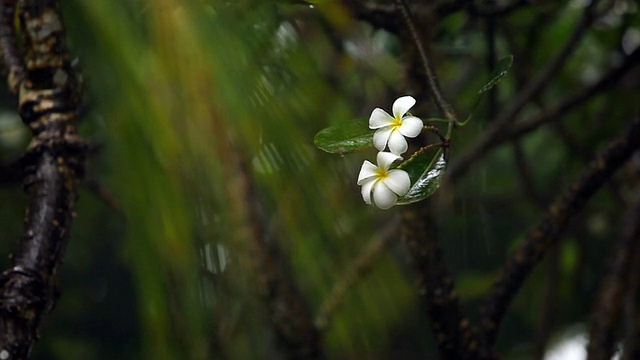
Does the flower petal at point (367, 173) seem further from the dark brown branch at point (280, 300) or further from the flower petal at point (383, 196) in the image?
the dark brown branch at point (280, 300)

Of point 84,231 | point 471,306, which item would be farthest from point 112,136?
point 471,306

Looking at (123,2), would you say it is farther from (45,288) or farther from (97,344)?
(97,344)

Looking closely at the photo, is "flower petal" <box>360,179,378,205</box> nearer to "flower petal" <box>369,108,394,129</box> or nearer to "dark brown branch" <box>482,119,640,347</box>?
"flower petal" <box>369,108,394,129</box>

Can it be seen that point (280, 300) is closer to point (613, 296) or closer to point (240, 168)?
point (240, 168)

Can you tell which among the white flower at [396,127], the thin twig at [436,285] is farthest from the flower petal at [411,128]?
the thin twig at [436,285]

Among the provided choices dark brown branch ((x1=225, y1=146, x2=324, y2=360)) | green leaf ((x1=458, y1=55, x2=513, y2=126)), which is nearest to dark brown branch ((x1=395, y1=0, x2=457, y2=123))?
green leaf ((x1=458, y1=55, x2=513, y2=126))

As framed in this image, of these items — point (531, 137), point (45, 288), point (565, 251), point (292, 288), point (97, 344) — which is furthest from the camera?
point (531, 137)

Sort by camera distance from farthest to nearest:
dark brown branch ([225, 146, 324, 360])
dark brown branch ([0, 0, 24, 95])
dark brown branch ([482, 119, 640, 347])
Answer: dark brown branch ([225, 146, 324, 360]) < dark brown branch ([482, 119, 640, 347]) < dark brown branch ([0, 0, 24, 95])
